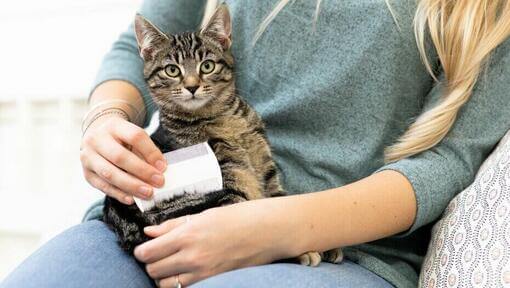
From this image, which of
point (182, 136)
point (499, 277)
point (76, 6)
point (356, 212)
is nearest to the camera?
point (499, 277)

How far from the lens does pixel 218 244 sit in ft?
3.08

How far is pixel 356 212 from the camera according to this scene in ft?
3.27

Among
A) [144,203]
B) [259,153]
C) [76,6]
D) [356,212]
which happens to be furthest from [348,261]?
[76,6]

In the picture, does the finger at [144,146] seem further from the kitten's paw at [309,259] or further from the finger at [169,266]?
the kitten's paw at [309,259]

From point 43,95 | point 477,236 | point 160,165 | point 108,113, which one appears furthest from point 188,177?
point 43,95

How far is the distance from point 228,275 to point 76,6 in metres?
1.29

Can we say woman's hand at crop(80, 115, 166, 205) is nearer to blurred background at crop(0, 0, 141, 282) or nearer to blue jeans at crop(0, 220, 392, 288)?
blue jeans at crop(0, 220, 392, 288)

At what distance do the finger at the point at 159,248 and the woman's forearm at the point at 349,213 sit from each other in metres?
0.17

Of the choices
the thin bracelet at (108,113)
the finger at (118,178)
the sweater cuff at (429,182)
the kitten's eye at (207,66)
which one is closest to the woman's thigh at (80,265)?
the finger at (118,178)

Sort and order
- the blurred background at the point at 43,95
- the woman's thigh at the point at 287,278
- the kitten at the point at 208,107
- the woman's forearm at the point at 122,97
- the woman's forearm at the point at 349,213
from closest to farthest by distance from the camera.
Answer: the woman's thigh at the point at 287,278 < the woman's forearm at the point at 349,213 < the kitten at the point at 208,107 < the woman's forearm at the point at 122,97 < the blurred background at the point at 43,95

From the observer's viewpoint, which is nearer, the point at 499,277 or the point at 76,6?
the point at 499,277

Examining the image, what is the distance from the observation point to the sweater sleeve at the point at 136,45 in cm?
129

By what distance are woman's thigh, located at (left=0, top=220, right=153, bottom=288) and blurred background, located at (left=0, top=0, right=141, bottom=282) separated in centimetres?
82

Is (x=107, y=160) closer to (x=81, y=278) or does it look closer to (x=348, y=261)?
(x=81, y=278)
